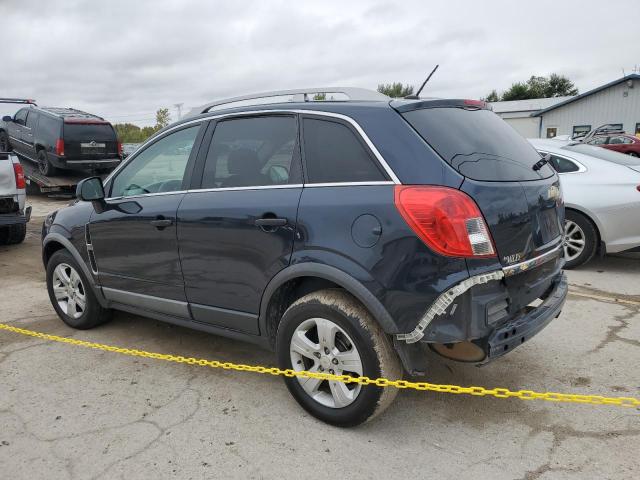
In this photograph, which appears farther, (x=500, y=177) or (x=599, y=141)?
(x=599, y=141)

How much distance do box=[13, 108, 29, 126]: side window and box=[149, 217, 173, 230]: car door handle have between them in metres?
13.1

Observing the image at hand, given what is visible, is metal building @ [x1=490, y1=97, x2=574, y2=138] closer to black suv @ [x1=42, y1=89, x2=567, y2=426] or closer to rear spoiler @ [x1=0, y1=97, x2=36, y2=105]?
rear spoiler @ [x1=0, y1=97, x2=36, y2=105]

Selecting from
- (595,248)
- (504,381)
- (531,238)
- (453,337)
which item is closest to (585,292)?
(595,248)

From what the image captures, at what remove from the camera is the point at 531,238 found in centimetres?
282

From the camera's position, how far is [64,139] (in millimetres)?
12805

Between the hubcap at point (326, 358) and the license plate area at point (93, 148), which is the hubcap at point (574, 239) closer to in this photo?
the hubcap at point (326, 358)

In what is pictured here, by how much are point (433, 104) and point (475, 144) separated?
334 millimetres

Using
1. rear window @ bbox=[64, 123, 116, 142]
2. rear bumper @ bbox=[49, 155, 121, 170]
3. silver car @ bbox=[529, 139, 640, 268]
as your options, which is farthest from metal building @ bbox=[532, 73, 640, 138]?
silver car @ bbox=[529, 139, 640, 268]

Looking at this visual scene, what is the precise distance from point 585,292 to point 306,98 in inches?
149

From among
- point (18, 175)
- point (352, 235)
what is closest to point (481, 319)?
point (352, 235)

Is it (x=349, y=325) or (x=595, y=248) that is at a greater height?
(x=349, y=325)

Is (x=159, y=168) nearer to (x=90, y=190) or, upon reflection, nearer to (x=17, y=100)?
(x=90, y=190)

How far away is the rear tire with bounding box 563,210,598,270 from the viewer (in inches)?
239

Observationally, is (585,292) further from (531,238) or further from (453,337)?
(453,337)
